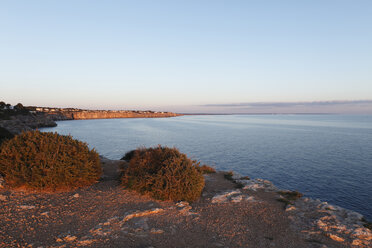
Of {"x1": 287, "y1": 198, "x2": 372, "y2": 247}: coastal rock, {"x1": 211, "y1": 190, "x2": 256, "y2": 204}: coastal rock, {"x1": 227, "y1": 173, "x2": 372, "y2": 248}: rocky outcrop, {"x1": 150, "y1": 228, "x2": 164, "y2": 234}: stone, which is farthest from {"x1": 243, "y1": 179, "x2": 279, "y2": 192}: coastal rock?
{"x1": 150, "y1": 228, "x2": 164, "y2": 234}: stone

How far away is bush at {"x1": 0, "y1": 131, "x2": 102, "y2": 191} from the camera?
379 inches

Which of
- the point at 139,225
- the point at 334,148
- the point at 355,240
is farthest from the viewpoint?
the point at 334,148

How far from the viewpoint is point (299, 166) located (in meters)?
25.0

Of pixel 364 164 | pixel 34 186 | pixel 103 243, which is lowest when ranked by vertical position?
pixel 364 164

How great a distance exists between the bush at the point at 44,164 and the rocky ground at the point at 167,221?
584 millimetres

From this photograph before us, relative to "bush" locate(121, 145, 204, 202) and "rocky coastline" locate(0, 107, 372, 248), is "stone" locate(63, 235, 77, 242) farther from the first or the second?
"bush" locate(121, 145, 204, 202)

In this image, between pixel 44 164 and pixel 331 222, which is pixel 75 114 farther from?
pixel 331 222

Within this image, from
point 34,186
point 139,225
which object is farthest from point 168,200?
point 34,186

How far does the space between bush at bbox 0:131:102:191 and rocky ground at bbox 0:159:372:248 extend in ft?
1.92

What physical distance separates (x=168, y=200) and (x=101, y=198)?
3060mm

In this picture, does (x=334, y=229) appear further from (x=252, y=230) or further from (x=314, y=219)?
(x=252, y=230)

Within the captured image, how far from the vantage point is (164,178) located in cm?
977

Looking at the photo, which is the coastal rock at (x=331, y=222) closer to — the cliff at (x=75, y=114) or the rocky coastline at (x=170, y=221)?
the rocky coastline at (x=170, y=221)

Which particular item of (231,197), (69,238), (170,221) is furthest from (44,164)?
(231,197)
